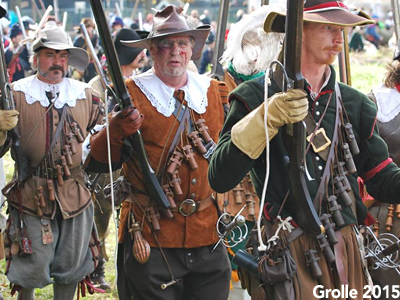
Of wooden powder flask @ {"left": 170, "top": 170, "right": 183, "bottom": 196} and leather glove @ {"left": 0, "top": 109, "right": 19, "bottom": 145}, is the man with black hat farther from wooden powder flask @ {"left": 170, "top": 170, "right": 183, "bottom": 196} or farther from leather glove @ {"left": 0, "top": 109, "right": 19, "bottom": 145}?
wooden powder flask @ {"left": 170, "top": 170, "right": 183, "bottom": 196}

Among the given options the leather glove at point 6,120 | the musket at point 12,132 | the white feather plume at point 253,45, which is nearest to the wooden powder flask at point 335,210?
the white feather plume at point 253,45

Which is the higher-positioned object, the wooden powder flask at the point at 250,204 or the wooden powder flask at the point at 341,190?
the wooden powder flask at the point at 341,190

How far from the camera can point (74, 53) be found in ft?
21.8

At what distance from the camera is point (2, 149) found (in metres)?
5.46

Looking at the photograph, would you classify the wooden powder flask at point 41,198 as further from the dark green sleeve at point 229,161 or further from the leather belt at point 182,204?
the dark green sleeve at point 229,161

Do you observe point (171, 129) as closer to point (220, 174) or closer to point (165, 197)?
point (165, 197)

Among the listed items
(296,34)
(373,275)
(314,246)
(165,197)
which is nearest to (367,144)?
(314,246)

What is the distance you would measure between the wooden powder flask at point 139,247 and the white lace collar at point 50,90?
1.63m

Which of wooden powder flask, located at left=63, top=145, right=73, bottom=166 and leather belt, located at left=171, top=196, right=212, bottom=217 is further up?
leather belt, located at left=171, top=196, right=212, bottom=217

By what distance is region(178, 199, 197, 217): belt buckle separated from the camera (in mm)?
4926

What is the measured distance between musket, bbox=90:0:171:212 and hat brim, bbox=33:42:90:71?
1.82 meters

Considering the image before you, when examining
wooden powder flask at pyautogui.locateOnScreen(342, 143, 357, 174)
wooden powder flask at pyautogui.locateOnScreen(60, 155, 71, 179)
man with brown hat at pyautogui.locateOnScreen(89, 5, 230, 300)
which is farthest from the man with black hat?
wooden powder flask at pyautogui.locateOnScreen(342, 143, 357, 174)

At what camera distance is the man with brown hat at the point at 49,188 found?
6016 millimetres

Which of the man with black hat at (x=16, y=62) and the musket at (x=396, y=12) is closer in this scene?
the musket at (x=396, y=12)
